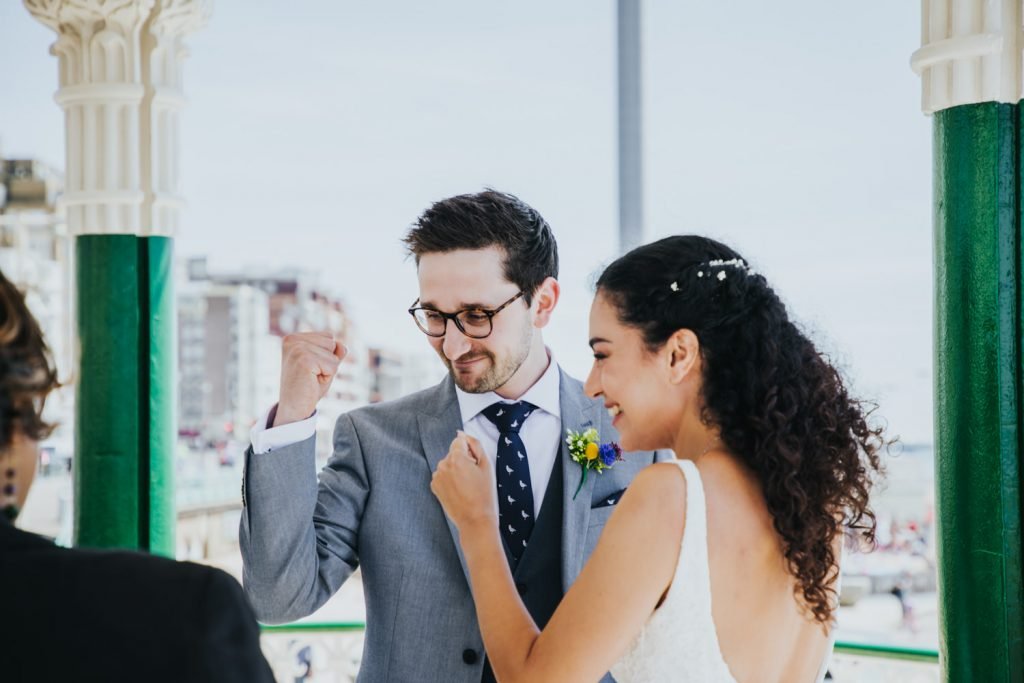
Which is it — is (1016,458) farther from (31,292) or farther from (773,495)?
(31,292)

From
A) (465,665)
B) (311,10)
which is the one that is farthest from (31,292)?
(311,10)

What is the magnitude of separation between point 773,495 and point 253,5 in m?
39.3

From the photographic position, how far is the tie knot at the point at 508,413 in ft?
7.25

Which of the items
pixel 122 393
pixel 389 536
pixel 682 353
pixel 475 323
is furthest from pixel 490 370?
pixel 122 393

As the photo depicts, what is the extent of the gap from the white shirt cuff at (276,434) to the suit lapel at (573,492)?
0.52 meters

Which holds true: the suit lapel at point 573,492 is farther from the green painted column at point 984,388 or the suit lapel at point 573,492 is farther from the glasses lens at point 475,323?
the green painted column at point 984,388

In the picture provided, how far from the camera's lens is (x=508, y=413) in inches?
87.6

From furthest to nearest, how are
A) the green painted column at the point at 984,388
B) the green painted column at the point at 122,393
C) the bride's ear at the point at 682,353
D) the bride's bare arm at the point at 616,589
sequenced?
1. the green painted column at the point at 122,393
2. the green painted column at the point at 984,388
3. the bride's ear at the point at 682,353
4. the bride's bare arm at the point at 616,589

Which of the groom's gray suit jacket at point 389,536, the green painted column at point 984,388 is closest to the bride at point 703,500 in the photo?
the groom's gray suit jacket at point 389,536

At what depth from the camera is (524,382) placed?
7.44ft

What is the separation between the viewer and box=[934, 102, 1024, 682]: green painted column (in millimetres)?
2545

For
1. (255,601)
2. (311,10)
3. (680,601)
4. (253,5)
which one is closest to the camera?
(680,601)

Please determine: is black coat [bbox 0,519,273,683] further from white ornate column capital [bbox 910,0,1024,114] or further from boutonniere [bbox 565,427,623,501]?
white ornate column capital [bbox 910,0,1024,114]

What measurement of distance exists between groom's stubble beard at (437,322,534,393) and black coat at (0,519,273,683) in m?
1.28
